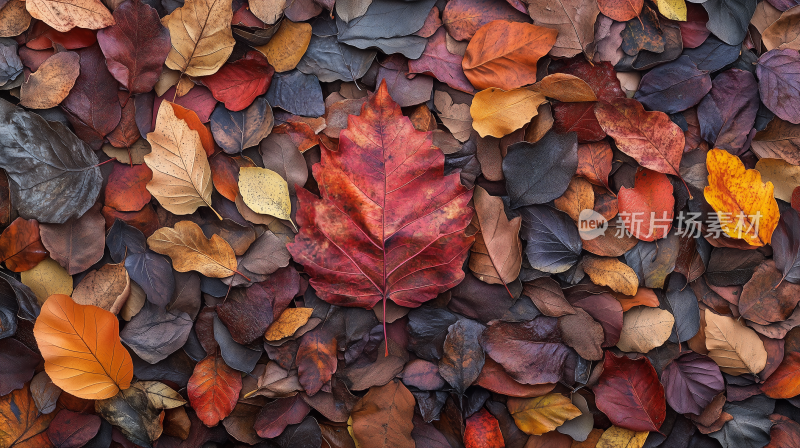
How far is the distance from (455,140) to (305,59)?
202mm

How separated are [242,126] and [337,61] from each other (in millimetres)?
135

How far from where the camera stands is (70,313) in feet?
1.61

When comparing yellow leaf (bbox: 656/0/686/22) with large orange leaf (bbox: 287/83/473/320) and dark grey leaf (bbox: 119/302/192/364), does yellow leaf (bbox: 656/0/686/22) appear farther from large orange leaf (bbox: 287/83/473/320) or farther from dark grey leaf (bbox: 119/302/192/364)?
dark grey leaf (bbox: 119/302/192/364)

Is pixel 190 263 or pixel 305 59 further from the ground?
pixel 305 59

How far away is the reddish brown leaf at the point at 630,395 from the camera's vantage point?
53cm

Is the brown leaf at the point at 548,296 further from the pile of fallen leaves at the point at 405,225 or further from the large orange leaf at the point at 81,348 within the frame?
the large orange leaf at the point at 81,348

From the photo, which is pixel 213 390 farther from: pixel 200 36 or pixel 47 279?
pixel 200 36

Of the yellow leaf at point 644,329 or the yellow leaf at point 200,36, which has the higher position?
the yellow leaf at point 200,36

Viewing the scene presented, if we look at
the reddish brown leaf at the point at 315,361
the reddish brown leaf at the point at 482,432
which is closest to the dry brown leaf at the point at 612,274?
the reddish brown leaf at the point at 482,432

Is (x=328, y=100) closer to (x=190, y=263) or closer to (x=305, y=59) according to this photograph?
(x=305, y=59)

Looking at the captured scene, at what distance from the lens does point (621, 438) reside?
0.54m

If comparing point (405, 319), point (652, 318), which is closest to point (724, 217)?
point (652, 318)

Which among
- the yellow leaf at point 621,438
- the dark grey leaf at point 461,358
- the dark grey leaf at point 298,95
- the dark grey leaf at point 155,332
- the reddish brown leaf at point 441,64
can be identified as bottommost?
the yellow leaf at point 621,438

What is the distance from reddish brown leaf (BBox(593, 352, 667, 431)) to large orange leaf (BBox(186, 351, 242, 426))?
1.39 feet
